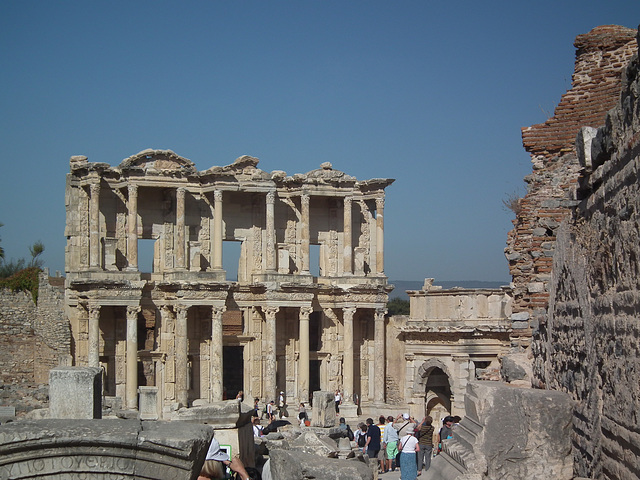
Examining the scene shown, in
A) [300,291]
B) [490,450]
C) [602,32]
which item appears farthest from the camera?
[300,291]

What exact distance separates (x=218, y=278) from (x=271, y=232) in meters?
2.44

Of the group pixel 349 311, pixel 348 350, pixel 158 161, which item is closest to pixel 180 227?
pixel 158 161

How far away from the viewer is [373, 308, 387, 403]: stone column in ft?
109

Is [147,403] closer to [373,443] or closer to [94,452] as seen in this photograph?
[373,443]

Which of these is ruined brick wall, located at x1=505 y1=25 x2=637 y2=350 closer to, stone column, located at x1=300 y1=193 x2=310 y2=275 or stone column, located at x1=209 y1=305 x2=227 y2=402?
stone column, located at x1=209 y1=305 x2=227 y2=402

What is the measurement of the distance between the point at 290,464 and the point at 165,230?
85.9 feet

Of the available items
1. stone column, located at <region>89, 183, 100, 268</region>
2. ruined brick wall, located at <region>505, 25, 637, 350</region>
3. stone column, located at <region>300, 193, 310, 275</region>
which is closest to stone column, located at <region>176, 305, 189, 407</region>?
stone column, located at <region>89, 183, 100, 268</region>

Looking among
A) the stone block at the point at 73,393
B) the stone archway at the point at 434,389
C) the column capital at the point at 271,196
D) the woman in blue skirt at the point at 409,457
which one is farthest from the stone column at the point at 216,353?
the stone block at the point at 73,393

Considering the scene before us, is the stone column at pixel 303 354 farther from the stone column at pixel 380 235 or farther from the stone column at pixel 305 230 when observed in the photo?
the stone column at pixel 380 235

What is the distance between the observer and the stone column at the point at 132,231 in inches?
1260

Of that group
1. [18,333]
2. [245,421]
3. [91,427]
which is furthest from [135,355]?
[91,427]

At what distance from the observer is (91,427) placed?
5.45m

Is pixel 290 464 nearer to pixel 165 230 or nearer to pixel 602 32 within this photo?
pixel 602 32

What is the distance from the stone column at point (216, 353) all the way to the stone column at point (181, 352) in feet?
2.90
